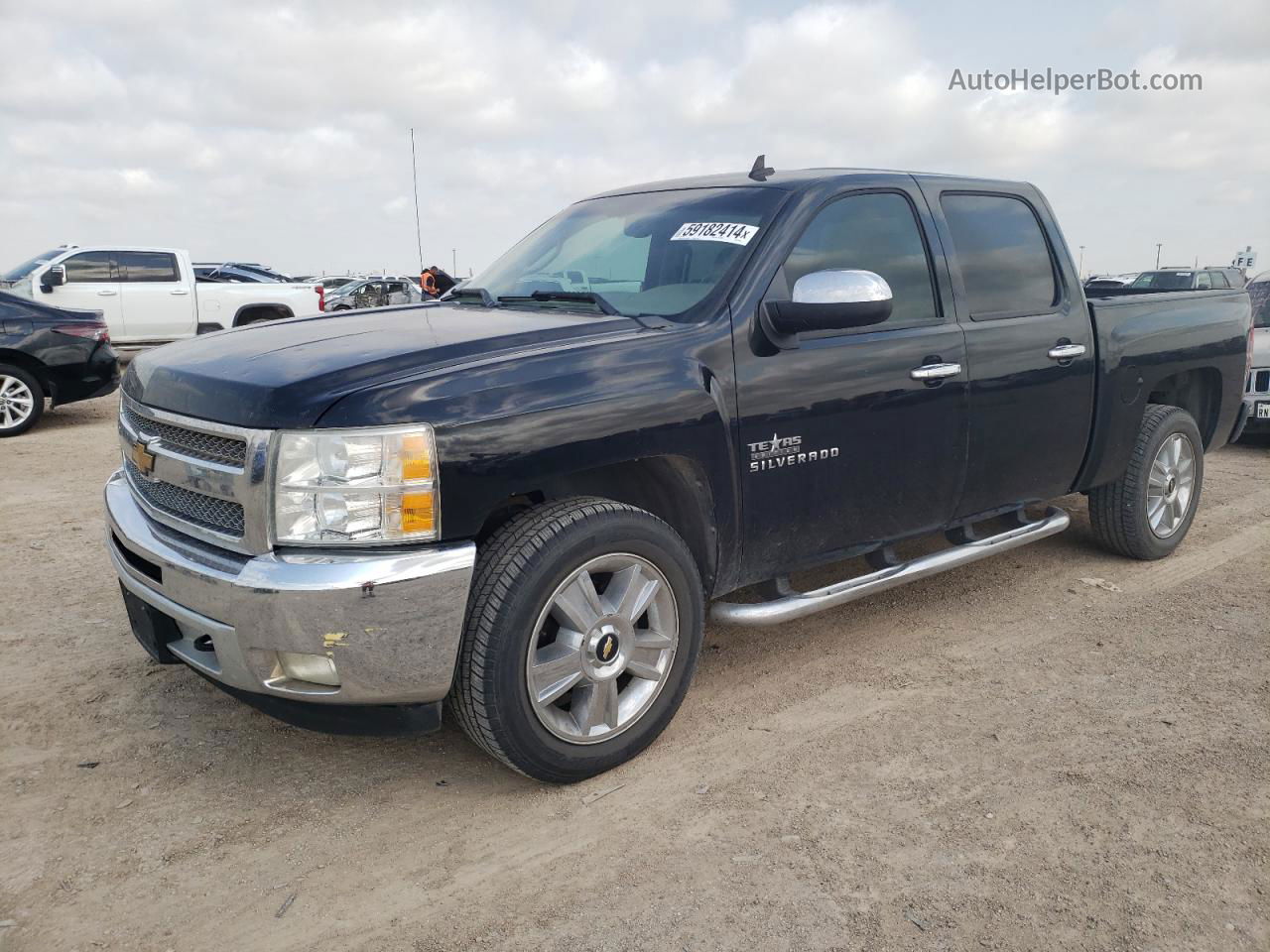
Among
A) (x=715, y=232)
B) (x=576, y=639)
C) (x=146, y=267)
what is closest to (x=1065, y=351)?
(x=715, y=232)

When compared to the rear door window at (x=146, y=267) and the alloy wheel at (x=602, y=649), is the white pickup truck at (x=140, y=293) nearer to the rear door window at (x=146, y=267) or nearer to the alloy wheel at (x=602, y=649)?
the rear door window at (x=146, y=267)

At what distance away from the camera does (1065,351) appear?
4316 millimetres

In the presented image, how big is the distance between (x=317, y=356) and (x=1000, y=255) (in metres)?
2.94

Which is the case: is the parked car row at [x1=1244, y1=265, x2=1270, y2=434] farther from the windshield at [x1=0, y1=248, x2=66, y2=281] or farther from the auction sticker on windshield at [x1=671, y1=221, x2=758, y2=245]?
the windshield at [x1=0, y1=248, x2=66, y2=281]

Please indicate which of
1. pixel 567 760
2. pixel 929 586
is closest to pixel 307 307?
pixel 929 586

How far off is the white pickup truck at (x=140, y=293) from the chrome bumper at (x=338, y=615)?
12.7 metres

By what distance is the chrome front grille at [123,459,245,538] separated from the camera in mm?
2752

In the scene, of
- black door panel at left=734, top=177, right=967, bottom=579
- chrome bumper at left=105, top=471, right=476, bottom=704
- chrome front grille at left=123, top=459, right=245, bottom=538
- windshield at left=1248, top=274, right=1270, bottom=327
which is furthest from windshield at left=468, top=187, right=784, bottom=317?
windshield at left=1248, top=274, right=1270, bottom=327

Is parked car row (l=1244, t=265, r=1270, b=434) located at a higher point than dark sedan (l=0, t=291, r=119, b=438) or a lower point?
lower

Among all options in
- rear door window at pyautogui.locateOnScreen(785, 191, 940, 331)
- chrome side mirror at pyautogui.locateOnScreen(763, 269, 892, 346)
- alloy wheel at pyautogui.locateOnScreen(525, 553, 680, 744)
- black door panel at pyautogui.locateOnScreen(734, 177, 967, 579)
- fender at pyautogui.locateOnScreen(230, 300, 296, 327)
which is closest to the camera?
alloy wheel at pyautogui.locateOnScreen(525, 553, 680, 744)

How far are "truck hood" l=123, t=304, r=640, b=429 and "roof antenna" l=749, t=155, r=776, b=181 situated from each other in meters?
1.00

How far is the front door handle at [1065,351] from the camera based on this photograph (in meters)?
4.27

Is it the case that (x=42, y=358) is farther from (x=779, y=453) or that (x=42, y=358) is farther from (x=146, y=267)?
(x=779, y=453)

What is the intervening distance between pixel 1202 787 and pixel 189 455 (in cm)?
315
